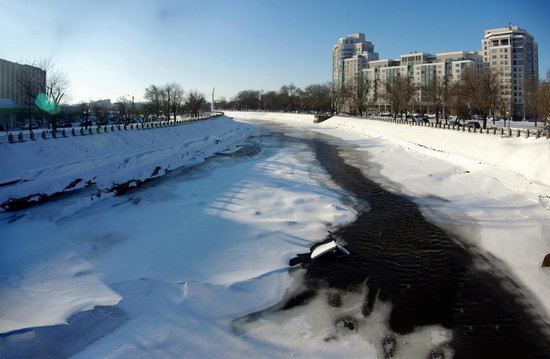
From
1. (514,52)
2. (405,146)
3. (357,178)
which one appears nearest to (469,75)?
(405,146)

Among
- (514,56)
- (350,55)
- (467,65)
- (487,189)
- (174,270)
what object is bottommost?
(174,270)

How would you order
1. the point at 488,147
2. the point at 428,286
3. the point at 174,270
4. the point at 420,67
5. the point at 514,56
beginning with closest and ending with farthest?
the point at 428,286 → the point at 174,270 → the point at 488,147 → the point at 514,56 → the point at 420,67

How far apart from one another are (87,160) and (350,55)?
179 meters

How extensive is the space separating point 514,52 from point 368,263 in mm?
148482

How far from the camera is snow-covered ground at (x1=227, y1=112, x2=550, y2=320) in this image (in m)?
12.6

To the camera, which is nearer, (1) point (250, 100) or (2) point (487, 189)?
(2) point (487, 189)

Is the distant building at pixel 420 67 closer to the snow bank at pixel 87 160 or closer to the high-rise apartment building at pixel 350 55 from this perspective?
the high-rise apartment building at pixel 350 55

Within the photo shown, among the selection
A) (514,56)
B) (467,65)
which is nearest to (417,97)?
(467,65)

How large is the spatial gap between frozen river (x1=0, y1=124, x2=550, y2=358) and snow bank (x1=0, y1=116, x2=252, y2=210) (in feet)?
16.1

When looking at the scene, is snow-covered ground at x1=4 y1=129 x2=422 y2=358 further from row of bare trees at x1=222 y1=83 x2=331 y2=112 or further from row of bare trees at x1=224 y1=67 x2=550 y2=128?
row of bare trees at x1=222 y1=83 x2=331 y2=112

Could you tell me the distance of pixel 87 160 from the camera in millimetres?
28078

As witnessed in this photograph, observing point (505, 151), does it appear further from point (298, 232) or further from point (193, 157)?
point (193, 157)

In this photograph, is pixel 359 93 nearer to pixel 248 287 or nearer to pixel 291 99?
pixel 291 99

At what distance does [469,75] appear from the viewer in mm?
58562
